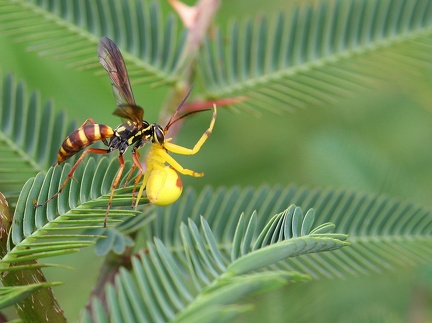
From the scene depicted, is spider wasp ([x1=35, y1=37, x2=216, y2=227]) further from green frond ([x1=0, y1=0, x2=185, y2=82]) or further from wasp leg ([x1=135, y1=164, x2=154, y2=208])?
green frond ([x1=0, y1=0, x2=185, y2=82])

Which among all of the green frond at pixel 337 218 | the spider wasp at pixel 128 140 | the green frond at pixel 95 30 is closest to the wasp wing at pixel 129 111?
the spider wasp at pixel 128 140

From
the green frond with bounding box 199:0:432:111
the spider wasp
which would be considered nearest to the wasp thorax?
the spider wasp

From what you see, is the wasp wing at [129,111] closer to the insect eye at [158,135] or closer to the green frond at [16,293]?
the insect eye at [158,135]

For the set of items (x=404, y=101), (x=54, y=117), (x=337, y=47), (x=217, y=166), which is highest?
(x=337, y=47)

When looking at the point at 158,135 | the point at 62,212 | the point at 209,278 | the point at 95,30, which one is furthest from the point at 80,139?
the point at 209,278

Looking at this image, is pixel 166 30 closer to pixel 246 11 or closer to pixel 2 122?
pixel 2 122

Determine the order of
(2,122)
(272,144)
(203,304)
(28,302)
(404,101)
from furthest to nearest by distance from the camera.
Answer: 1. (272,144)
2. (404,101)
3. (2,122)
4. (28,302)
5. (203,304)

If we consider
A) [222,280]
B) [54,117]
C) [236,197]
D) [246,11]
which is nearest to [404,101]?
[246,11]
